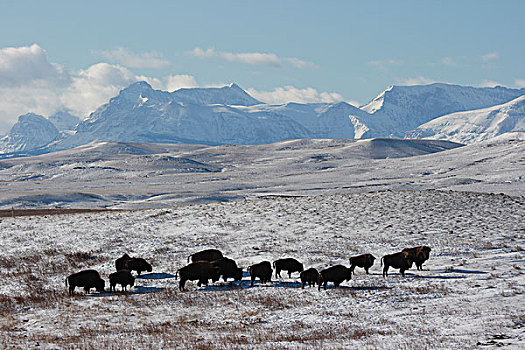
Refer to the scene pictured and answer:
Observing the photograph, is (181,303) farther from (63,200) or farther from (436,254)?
(63,200)

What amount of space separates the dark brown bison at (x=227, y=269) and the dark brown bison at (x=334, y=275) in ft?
10.9

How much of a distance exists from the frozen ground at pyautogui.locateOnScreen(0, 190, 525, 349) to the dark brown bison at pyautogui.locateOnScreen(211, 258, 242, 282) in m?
0.42

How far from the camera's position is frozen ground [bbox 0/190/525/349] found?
12.9 metres

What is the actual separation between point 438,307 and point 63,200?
7686cm

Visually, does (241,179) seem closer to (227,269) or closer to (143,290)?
(227,269)

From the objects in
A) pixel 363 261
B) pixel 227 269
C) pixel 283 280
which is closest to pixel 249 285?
pixel 227 269

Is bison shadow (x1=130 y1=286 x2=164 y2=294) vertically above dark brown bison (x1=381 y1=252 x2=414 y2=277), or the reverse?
dark brown bison (x1=381 y1=252 x2=414 y2=277)

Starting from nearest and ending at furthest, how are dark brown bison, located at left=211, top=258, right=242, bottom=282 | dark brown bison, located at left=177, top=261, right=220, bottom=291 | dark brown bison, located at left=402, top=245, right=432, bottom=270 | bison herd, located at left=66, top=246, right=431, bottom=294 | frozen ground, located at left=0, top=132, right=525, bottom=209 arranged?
bison herd, located at left=66, top=246, right=431, bottom=294, dark brown bison, located at left=177, top=261, right=220, bottom=291, dark brown bison, located at left=211, top=258, right=242, bottom=282, dark brown bison, located at left=402, top=245, right=432, bottom=270, frozen ground, located at left=0, top=132, right=525, bottom=209

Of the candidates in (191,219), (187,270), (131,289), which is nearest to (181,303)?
(187,270)

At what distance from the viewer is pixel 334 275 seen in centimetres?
1848

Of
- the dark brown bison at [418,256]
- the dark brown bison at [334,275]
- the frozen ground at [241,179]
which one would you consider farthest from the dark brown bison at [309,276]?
the frozen ground at [241,179]

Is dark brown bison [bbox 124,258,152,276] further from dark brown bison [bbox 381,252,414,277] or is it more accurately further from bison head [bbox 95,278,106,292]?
dark brown bison [bbox 381,252,414,277]

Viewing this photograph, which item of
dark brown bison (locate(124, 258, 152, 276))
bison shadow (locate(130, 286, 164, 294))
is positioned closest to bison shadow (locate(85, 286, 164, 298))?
bison shadow (locate(130, 286, 164, 294))

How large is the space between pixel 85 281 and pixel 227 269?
193 inches
